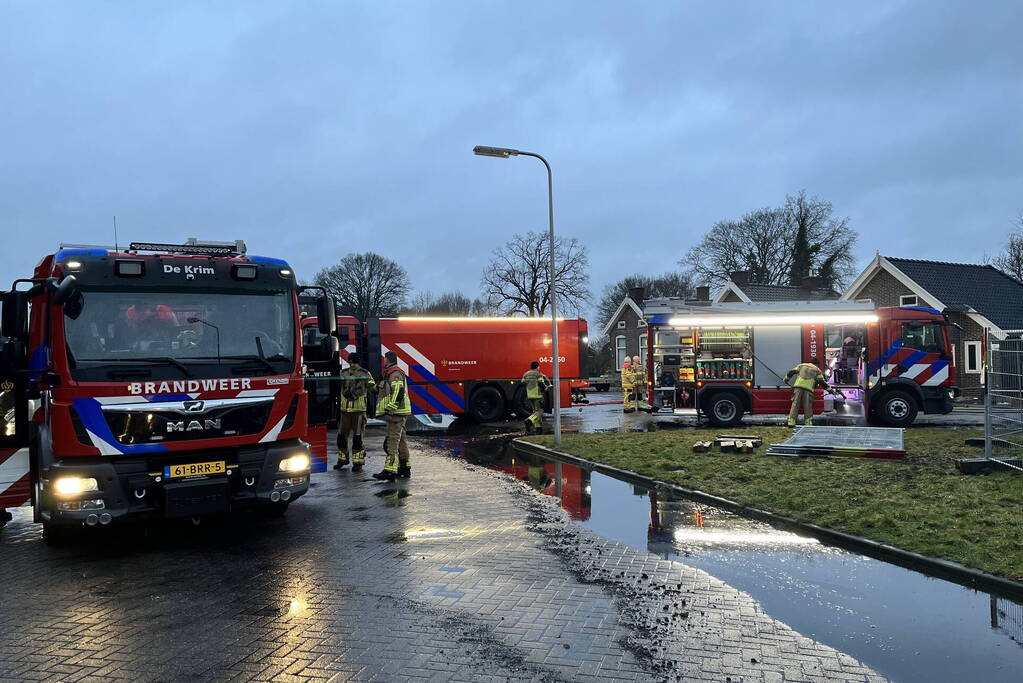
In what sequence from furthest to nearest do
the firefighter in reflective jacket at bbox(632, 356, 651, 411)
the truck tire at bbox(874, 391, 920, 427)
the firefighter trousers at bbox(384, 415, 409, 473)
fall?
the firefighter in reflective jacket at bbox(632, 356, 651, 411)
the truck tire at bbox(874, 391, 920, 427)
the firefighter trousers at bbox(384, 415, 409, 473)

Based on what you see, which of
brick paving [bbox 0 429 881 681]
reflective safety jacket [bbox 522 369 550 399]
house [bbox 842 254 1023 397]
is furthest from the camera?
house [bbox 842 254 1023 397]

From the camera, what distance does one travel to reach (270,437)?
6832 mm

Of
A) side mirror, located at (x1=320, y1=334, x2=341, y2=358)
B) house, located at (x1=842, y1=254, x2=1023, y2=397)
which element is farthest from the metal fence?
house, located at (x1=842, y1=254, x2=1023, y2=397)

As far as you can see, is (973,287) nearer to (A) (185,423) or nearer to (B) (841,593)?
(B) (841,593)

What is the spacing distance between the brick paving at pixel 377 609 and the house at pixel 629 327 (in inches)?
1555

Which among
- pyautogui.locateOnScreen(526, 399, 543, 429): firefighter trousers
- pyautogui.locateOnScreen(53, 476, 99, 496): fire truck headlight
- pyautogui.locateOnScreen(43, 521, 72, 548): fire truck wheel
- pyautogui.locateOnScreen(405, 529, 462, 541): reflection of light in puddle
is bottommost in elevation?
pyautogui.locateOnScreen(405, 529, 462, 541): reflection of light in puddle

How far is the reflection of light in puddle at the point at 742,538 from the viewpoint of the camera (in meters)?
6.75

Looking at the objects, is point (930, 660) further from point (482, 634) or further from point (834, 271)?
point (834, 271)

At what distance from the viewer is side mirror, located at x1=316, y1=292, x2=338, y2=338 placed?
299 inches

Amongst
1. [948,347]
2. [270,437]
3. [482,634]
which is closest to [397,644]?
[482,634]

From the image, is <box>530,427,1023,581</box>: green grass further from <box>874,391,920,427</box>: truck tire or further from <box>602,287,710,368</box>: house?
<box>602,287,710,368</box>: house

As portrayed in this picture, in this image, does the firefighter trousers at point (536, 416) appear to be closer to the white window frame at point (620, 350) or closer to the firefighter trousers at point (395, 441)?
the firefighter trousers at point (395, 441)

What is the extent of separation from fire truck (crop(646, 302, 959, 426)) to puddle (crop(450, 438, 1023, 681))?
28.5 ft

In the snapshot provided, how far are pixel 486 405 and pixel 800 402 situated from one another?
8.13 meters
